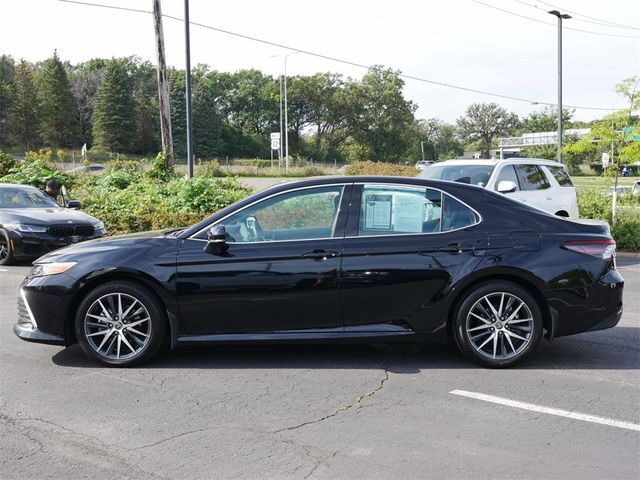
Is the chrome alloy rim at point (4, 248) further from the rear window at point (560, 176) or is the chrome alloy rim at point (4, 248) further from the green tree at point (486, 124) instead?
the green tree at point (486, 124)

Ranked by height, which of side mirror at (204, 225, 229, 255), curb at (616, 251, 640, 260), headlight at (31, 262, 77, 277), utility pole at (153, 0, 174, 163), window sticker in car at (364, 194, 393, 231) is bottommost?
curb at (616, 251, 640, 260)

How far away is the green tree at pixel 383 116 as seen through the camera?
325ft

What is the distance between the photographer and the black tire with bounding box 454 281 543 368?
5473 mm

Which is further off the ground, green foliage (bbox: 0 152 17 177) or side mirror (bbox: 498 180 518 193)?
green foliage (bbox: 0 152 17 177)

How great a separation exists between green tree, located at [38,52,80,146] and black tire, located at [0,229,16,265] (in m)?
77.8

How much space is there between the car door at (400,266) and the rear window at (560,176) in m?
8.65

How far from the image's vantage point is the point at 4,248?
39.3 feet

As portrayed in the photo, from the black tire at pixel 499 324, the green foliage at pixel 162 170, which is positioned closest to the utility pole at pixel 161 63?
the green foliage at pixel 162 170

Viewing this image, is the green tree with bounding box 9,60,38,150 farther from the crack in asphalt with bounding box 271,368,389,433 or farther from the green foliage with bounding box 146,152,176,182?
the crack in asphalt with bounding box 271,368,389,433

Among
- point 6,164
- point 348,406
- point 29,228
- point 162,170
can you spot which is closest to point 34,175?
point 6,164

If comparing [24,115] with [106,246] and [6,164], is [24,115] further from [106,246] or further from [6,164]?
[106,246]

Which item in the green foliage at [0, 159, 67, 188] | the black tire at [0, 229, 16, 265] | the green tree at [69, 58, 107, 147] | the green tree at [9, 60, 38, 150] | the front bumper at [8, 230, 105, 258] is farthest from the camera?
the green tree at [69, 58, 107, 147]

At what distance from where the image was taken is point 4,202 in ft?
42.0

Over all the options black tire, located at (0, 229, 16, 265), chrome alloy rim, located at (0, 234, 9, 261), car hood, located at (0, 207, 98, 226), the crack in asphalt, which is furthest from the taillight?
chrome alloy rim, located at (0, 234, 9, 261)
